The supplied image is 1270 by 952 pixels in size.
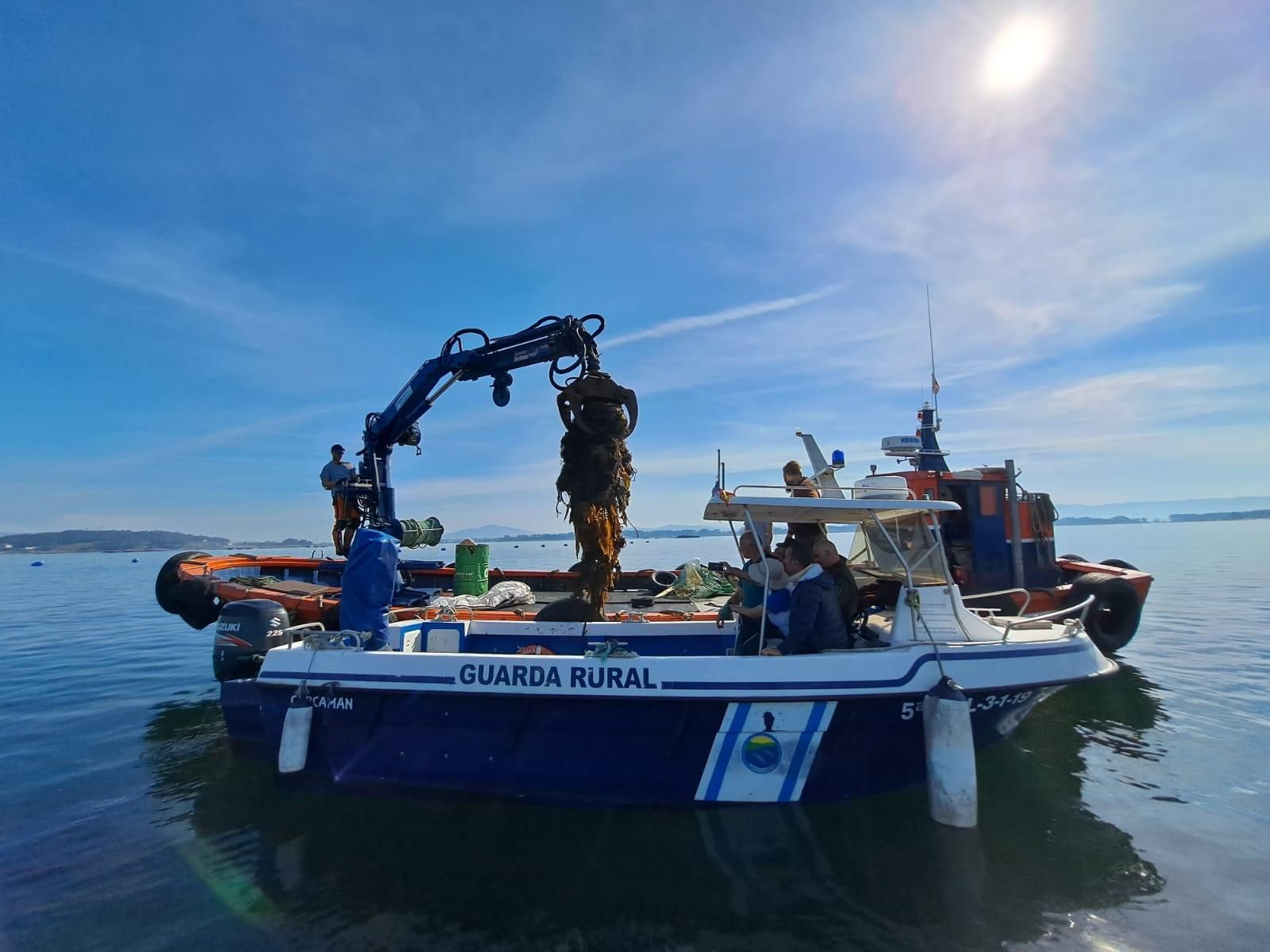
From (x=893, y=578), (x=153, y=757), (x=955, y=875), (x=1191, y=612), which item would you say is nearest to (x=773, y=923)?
(x=955, y=875)

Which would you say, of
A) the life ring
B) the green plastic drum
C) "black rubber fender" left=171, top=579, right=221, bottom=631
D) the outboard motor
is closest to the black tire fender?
the life ring

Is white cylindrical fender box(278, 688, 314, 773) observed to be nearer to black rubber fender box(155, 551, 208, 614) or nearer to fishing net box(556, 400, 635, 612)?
fishing net box(556, 400, 635, 612)

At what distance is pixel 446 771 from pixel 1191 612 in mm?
17491

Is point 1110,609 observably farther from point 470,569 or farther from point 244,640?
point 244,640

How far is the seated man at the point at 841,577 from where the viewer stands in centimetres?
530

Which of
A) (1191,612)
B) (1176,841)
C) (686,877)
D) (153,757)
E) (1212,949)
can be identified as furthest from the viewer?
(1191,612)

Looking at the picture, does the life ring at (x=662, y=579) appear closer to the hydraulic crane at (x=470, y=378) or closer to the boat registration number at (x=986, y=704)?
the hydraulic crane at (x=470, y=378)

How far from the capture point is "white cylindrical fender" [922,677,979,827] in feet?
13.4

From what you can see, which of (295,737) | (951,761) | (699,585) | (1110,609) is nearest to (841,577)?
(951,761)

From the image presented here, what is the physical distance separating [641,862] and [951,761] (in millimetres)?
2065

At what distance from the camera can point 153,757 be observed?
6.63m

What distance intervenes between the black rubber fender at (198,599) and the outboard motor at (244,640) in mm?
4078

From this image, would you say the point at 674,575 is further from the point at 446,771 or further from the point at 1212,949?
the point at 1212,949

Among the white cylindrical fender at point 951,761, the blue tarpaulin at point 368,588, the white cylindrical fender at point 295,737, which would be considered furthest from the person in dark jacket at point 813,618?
the white cylindrical fender at point 295,737
